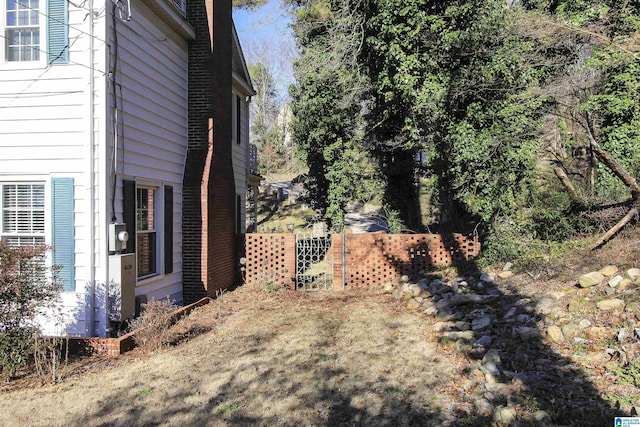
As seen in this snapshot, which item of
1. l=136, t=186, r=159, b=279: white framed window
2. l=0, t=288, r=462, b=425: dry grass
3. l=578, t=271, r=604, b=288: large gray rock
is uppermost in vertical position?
l=136, t=186, r=159, b=279: white framed window

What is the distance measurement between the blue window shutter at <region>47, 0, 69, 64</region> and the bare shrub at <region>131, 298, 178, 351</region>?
13.3 feet

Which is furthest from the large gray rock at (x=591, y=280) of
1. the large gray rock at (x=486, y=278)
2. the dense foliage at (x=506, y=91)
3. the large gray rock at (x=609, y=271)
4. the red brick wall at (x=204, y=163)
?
the red brick wall at (x=204, y=163)

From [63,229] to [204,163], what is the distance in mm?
3719

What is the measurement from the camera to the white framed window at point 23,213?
22.8ft

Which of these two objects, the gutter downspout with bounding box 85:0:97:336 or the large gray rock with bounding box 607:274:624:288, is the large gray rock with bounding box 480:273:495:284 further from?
the gutter downspout with bounding box 85:0:97:336

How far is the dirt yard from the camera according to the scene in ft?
14.9

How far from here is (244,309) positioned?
9.76 meters

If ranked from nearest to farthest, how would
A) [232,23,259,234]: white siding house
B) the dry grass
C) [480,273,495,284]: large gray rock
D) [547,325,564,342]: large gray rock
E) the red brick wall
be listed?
the dry grass → [547,325,564,342]: large gray rock → the red brick wall → [480,273,495,284]: large gray rock → [232,23,259,234]: white siding house

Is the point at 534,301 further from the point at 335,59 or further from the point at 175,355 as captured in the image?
the point at 335,59

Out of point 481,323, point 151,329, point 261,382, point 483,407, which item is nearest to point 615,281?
point 481,323

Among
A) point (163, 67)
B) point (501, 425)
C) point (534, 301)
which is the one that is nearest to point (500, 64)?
point (534, 301)

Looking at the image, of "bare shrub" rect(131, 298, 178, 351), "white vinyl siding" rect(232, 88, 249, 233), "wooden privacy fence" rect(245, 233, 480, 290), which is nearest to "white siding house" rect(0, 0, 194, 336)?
"bare shrub" rect(131, 298, 178, 351)

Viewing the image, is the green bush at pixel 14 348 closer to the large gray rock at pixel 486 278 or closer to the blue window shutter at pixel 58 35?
the blue window shutter at pixel 58 35

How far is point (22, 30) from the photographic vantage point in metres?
7.05
